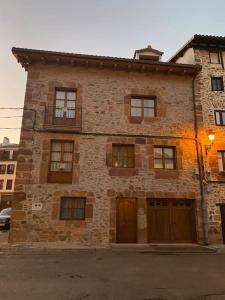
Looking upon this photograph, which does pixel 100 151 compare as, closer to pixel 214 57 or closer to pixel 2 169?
pixel 214 57

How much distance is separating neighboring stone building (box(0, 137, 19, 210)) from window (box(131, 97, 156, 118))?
28.8 metres

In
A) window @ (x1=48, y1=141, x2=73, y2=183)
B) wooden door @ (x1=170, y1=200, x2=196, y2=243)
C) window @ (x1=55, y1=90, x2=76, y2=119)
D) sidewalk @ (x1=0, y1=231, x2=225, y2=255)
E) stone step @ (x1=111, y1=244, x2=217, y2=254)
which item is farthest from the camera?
window @ (x1=55, y1=90, x2=76, y2=119)

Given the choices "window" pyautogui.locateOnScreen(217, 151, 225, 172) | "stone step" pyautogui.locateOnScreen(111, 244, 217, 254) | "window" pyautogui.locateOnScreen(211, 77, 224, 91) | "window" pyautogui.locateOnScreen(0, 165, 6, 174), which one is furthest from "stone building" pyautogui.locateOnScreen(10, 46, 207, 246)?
"window" pyautogui.locateOnScreen(0, 165, 6, 174)

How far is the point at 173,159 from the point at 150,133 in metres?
1.80

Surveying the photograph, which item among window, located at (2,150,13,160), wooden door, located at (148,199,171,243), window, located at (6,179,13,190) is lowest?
wooden door, located at (148,199,171,243)

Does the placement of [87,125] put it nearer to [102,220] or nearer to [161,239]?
[102,220]

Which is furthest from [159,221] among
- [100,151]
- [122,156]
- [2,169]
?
[2,169]

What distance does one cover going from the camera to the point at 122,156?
41.8ft

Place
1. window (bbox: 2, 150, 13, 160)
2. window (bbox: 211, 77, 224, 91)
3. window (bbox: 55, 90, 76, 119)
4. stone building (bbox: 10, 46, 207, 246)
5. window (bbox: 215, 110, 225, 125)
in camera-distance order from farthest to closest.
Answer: window (bbox: 2, 150, 13, 160)
window (bbox: 211, 77, 224, 91)
window (bbox: 215, 110, 225, 125)
window (bbox: 55, 90, 76, 119)
stone building (bbox: 10, 46, 207, 246)

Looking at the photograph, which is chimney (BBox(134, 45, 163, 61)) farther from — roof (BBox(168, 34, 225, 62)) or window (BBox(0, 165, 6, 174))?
window (BBox(0, 165, 6, 174))

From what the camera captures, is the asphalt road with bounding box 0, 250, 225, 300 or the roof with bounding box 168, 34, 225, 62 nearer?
the asphalt road with bounding box 0, 250, 225, 300

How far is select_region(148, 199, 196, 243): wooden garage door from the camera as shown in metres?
12.0

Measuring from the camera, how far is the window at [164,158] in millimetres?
12852

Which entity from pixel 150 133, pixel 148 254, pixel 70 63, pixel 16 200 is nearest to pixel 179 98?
pixel 150 133
